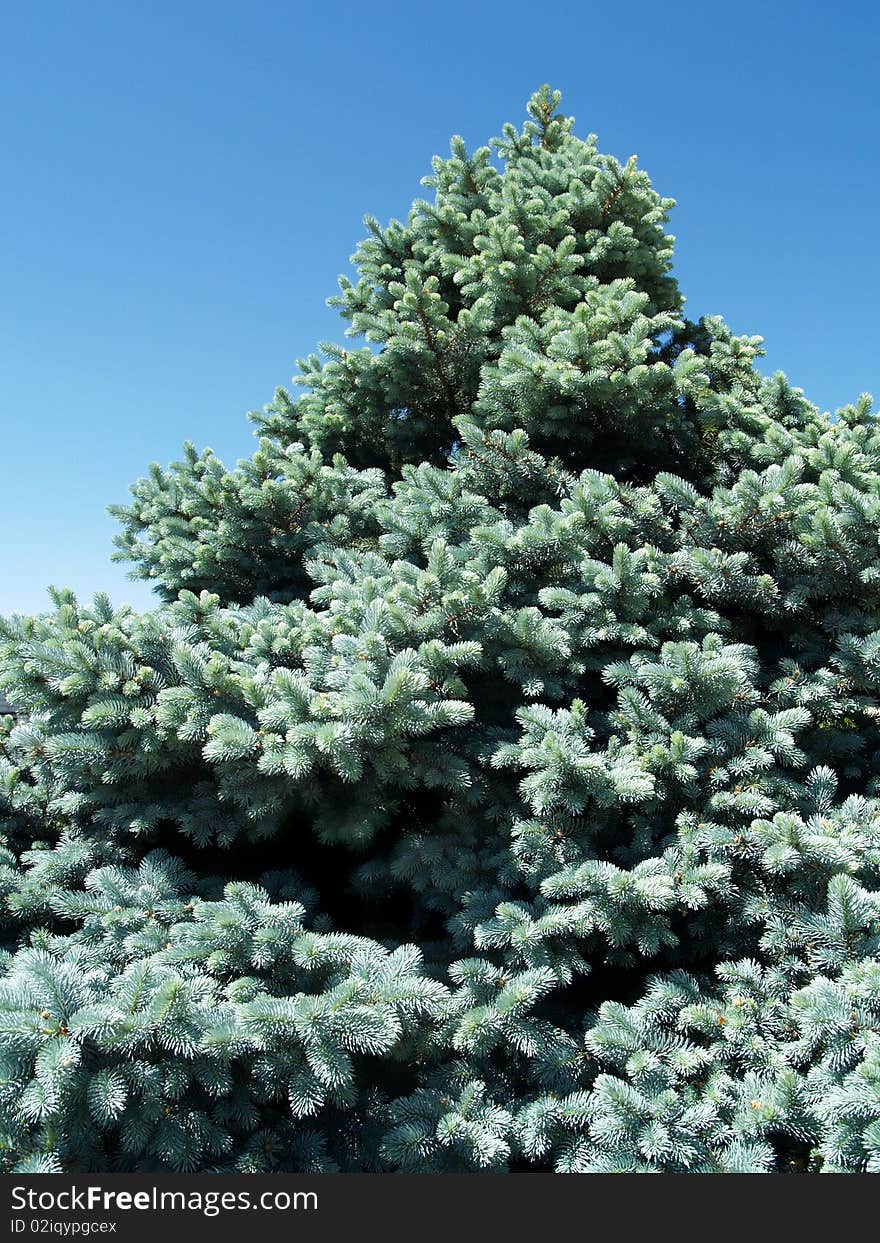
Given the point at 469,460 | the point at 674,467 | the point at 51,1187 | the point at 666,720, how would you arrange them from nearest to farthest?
the point at 51,1187 < the point at 666,720 < the point at 469,460 < the point at 674,467

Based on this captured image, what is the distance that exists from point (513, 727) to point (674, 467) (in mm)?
2433

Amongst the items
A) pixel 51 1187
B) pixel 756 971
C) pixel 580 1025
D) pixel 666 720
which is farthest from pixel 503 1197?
pixel 666 720

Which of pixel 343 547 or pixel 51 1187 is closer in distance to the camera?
pixel 51 1187

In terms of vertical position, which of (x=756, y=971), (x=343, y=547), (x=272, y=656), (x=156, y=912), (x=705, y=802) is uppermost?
(x=343, y=547)

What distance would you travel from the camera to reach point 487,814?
3.05 m

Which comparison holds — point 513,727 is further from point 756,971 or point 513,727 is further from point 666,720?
point 756,971

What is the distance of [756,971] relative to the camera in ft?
8.62

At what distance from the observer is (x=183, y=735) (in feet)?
8.99

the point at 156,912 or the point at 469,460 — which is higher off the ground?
the point at 469,460

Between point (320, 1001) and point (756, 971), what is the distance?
1.73 meters

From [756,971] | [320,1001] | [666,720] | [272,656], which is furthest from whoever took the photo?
[272,656]

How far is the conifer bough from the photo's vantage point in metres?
2.27

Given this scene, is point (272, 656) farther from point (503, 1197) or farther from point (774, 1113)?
point (774, 1113)

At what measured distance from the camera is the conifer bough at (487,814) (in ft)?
7.43
